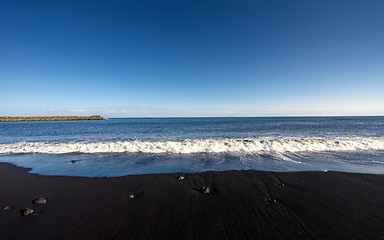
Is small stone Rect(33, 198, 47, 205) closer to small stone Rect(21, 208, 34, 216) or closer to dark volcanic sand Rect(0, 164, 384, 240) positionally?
dark volcanic sand Rect(0, 164, 384, 240)

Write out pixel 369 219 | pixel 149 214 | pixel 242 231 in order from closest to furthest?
pixel 242 231 → pixel 369 219 → pixel 149 214

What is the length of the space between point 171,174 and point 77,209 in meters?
3.74

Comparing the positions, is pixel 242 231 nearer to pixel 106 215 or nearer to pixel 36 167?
pixel 106 215

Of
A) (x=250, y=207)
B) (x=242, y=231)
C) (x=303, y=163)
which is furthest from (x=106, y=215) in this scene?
(x=303, y=163)

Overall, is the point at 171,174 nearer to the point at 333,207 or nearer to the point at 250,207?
the point at 250,207

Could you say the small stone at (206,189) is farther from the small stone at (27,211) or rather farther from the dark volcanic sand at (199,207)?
the small stone at (27,211)

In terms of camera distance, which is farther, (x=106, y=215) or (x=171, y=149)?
(x=171, y=149)

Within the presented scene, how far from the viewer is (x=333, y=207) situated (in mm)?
5363

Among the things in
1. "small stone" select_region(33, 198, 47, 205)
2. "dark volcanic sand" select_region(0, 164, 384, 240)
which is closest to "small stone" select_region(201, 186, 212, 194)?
"dark volcanic sand" select_region(0, 164, 384, 240)

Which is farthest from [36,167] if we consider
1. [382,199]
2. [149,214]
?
[382,199]

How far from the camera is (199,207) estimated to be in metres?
5.41

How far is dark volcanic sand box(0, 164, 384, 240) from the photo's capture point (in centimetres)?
430

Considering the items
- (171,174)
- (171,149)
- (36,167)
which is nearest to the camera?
(171,174)

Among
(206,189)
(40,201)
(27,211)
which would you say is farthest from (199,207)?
(40,201)
